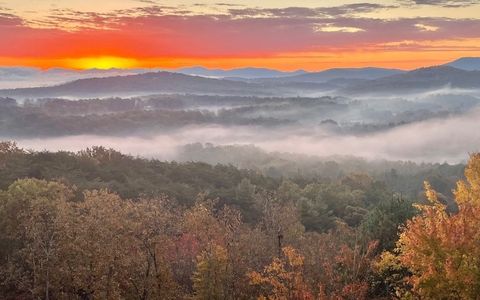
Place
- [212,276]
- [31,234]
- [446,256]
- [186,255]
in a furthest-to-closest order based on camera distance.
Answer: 1. [186,255]
2. [212,276]
3. [31,234]
4. [446,256]

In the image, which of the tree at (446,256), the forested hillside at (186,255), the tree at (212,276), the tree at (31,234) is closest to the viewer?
the tree at (446,256)

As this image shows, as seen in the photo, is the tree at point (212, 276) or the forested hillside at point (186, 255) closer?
the forested hillside at point (186, 255)

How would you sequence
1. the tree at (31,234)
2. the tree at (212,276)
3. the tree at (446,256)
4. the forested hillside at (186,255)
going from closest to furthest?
the tree at (446,256) < the forested hillside at (186,255) < the tree at (31,234) < the tree at (212,276)

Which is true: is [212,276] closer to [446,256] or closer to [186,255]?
[186,255]

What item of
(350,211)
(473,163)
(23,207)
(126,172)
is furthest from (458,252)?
(126,172)

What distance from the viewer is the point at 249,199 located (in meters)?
111

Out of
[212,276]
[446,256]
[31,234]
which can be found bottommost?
[212,276]

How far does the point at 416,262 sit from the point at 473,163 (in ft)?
58.3

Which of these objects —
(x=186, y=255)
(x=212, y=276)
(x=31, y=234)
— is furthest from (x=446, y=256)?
(x=31, y=234)

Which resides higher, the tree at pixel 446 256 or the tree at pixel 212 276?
the tree at pixel 446 256

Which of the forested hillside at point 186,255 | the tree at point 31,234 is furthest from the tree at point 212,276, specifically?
the tree at point 31,234

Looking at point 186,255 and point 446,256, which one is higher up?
point 446,256

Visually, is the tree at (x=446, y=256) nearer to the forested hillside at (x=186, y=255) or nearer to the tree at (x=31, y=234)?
the forested hillside at (x=186, y=255)

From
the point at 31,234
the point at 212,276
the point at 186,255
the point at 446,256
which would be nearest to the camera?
the point at 446,256
